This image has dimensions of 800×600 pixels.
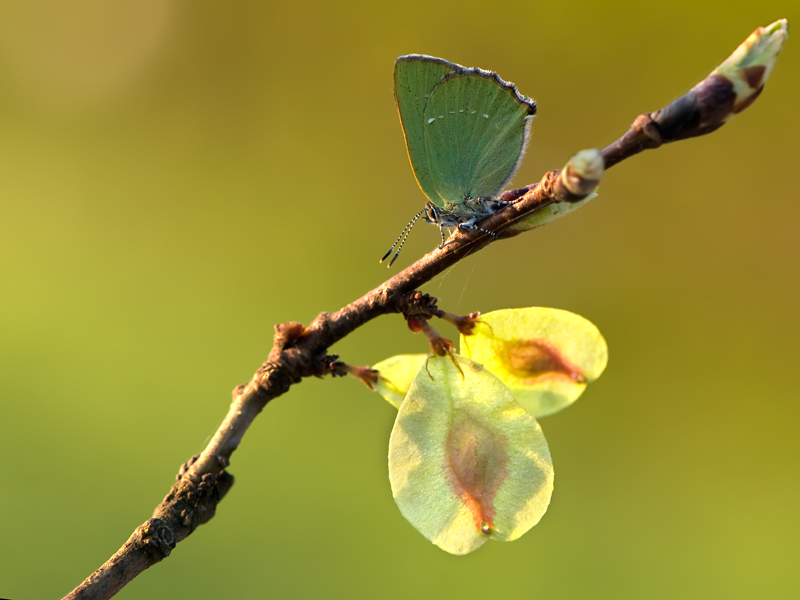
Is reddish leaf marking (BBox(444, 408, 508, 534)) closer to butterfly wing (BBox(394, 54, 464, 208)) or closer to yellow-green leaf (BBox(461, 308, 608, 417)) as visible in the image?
yellow-green leaf (BBox(461, 308, 608, 417))

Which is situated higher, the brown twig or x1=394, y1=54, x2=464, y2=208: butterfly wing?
x1=394, y1=54, x2=464, y2=208: butterfly wing

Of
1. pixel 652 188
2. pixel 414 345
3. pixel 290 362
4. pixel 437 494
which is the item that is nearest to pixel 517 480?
pixel 437 494

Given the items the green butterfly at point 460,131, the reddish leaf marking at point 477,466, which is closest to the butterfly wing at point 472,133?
the green butterfly at point 460,131

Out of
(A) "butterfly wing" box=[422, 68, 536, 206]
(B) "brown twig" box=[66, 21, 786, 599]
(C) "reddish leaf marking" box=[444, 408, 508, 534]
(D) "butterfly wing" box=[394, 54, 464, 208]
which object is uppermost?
(D) "butterfly wing" box=[394, 54, 464, 208]

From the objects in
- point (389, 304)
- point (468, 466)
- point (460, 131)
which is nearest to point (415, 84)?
point (460, 131)

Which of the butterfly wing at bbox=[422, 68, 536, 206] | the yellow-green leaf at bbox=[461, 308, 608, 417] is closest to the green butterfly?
the butterfly wing at bbox=[422, 68, 536, 206]

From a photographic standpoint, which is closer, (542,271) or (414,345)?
(414,345)

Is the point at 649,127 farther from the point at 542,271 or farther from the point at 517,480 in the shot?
the point at 542,271
